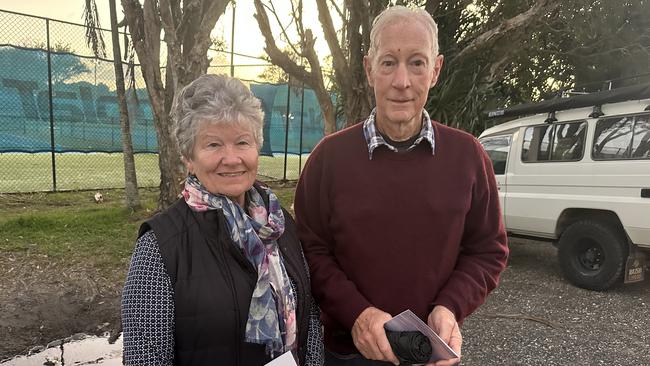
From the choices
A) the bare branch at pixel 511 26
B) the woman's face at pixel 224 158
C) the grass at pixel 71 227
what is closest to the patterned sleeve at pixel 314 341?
the woman's face at pixel 224 158

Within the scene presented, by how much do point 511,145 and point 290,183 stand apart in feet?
22.2

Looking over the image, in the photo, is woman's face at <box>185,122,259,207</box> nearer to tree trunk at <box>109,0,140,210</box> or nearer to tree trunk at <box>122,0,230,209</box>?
tree trunk at <box>122,0,230,209</box>

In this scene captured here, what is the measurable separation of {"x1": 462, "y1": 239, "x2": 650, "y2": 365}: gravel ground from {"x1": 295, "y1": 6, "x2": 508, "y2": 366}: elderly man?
7.75 ft

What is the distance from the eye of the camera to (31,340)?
3.71 metres

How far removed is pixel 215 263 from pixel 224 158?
31 centimetres

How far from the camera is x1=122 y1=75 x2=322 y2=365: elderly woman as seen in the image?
133 centimetres

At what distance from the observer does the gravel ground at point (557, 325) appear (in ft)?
12.7

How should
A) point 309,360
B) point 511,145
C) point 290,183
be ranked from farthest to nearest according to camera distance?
point 290,183
point 511,145
point 309,360

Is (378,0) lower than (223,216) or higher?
higher

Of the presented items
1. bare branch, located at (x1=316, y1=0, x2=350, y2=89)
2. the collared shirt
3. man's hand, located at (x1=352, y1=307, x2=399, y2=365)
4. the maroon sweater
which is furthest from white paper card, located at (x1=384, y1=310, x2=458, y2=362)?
bare branch, located at (x1=316, y1=0, x2=350, y2=89)

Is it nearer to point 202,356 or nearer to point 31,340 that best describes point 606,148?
point 202,356

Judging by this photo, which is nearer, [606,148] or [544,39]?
[606,148]

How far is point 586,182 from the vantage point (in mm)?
5383

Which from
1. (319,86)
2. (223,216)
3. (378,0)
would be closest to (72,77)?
(319,86)
